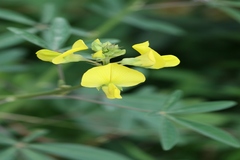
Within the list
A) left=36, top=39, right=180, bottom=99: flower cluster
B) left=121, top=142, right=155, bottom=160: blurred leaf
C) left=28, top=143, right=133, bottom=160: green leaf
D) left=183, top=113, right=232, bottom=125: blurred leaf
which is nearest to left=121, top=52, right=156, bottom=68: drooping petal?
left=36, top=39, right=180, bottom=99: flower cluster

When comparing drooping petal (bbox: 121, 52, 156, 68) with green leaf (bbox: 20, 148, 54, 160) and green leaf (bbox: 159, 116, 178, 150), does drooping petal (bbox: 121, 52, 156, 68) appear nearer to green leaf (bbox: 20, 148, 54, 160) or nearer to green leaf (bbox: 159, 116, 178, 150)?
green leaf (bbox: 159, 116, 178, 150)

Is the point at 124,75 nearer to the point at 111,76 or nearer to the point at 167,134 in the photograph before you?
the point at 111,76

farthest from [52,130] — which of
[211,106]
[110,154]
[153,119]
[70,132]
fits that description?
[211,106]

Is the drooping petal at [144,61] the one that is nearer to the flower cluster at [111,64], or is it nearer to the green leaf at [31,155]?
the flower cluster at [111,64]

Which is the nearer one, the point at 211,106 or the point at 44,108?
the point at 211,106

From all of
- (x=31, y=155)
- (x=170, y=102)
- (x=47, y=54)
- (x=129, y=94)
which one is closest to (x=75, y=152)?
(x=31, y=155)

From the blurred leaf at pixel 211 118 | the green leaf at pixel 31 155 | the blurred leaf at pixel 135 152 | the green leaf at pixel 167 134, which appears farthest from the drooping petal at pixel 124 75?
the blurred leaf at pixel 211 118

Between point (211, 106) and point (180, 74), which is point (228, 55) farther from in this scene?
point (211, 106)
